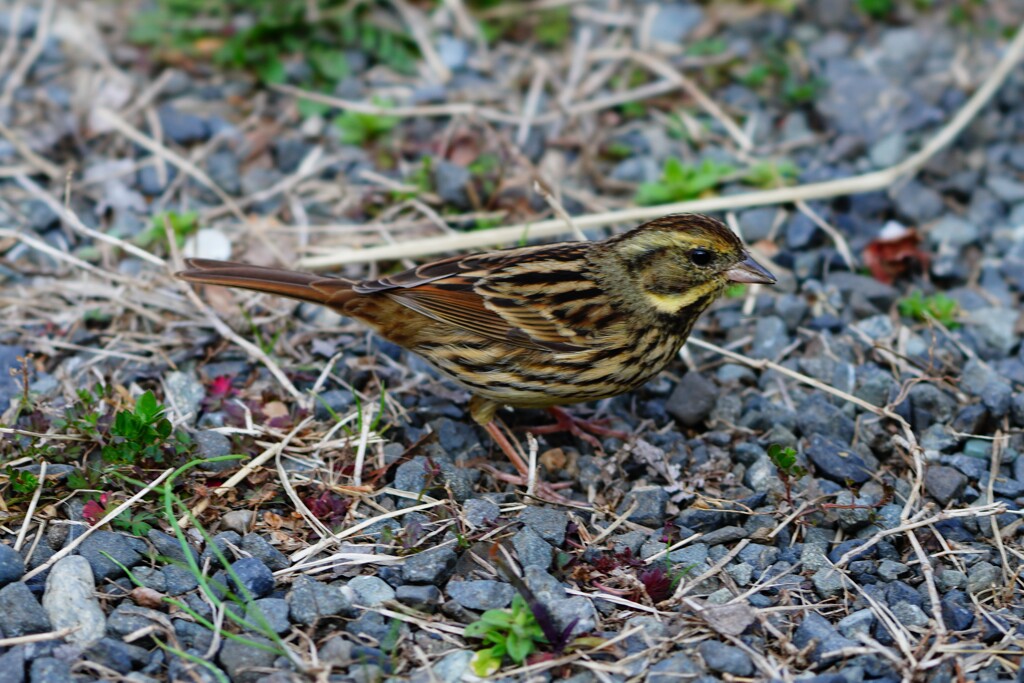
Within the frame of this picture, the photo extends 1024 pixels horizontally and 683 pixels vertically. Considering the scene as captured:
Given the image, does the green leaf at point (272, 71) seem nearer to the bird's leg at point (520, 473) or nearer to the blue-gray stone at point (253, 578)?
the bird's leg at point (520, 473)

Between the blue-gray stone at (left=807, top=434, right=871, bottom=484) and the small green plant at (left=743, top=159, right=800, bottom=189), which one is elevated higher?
the small green plant at (left=743, top=159, right=800, bottom=189)

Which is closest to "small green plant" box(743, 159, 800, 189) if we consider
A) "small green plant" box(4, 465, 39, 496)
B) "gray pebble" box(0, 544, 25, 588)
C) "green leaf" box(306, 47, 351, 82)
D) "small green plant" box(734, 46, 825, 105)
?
"small green plant" box(734, 46, 825, 105)

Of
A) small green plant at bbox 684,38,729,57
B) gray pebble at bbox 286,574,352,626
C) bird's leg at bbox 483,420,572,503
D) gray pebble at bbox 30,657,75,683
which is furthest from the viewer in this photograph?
small green plant at bbox 684,38,729,57

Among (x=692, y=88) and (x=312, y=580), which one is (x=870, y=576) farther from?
(x=692, y=88)

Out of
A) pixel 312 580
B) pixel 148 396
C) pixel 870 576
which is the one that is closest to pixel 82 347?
→ pixel 148 396

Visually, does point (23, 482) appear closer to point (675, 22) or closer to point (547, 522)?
point (547, 522)

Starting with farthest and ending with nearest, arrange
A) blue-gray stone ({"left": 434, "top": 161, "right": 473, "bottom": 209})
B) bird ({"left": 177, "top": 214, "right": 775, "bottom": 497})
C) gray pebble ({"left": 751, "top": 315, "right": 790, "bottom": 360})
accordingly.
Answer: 1. blue-gray stone ({"left": 434, "top": 161, "right": 473, "bottom": 209})
2. gray pebble ({"left": 751, "top": 315, "right": 790, "bottom": 360})
3. bird ({"left": 177, "top": 214, "right": 775, "bottom": 497})

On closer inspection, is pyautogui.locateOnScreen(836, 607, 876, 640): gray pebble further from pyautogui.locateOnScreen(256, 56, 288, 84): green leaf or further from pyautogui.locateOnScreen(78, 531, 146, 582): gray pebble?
pyautogui.locateOnScreen(256, 56, 288, 84): green leaf
